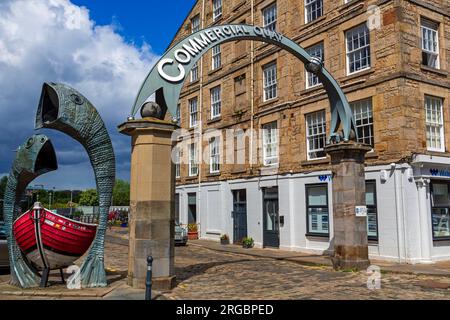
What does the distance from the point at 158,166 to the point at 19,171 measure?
10.8ft

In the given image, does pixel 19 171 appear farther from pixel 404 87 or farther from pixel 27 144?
pixel 404 87

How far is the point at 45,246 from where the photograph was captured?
9.85m

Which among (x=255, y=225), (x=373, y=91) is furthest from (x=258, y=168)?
(x=373, y=91)

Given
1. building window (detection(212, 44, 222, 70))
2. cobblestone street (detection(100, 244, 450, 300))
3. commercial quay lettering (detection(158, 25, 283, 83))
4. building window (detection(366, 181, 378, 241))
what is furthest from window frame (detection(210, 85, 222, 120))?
commercial quay lettering (detection(158, 25, 283, 83))

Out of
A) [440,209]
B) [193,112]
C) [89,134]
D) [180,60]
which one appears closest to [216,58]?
[193,112]

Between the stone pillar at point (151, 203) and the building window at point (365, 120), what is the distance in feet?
33.0

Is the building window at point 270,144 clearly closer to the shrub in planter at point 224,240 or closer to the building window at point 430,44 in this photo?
the shrub in planter at point 224,240

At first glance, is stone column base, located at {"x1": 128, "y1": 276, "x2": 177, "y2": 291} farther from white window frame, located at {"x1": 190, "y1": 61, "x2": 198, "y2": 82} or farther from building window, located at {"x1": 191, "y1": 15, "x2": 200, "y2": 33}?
building window, located at {"x1": 191, "y1": 15, "x2": 200, "y2": 33}

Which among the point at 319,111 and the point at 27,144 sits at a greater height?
the point at 319,111

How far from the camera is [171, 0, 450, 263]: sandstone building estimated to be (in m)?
16.7

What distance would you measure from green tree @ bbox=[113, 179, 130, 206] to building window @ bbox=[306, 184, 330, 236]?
282 ft

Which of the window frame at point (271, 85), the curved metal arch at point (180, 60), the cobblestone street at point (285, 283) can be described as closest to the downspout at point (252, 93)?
the window frame at point (271, 85)
